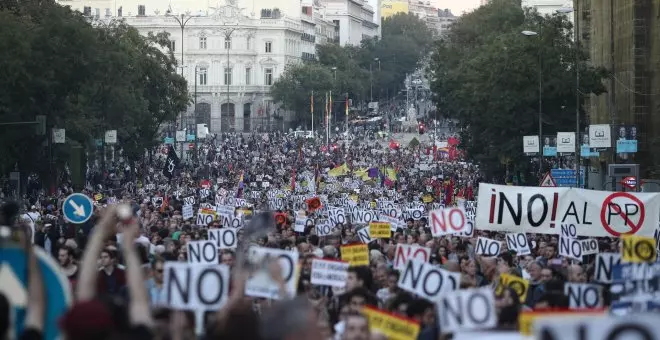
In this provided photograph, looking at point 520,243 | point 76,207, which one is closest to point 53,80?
point 76,207

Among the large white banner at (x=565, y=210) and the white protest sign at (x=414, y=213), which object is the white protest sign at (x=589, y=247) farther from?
the white protest sign at (x=414, y=213)

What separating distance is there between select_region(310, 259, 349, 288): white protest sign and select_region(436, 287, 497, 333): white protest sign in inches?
207

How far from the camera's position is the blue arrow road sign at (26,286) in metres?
10.7

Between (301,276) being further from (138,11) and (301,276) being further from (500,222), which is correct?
(138,11)

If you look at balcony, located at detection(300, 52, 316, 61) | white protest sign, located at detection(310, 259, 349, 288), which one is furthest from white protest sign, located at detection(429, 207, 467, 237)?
balcony, located at detection(300, 52, 316, 61)

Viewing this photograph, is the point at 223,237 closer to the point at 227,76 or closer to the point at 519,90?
the point at 519,90

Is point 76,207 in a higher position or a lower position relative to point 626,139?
lower

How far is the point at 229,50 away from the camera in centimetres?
17450

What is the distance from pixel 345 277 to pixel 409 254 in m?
1.75

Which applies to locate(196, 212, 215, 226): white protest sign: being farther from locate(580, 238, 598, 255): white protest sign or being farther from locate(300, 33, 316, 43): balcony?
locate(300, 33, 316, 43): balcony

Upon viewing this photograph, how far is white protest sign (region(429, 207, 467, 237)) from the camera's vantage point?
20859mm

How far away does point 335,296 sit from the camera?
17297 millimetres

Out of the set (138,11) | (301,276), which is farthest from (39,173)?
(138,11)

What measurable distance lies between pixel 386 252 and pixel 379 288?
5.55m
